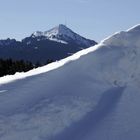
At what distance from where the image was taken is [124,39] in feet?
42.5

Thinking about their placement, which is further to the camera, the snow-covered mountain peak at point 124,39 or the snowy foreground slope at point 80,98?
the snow-covered mountain peak at point 124,39

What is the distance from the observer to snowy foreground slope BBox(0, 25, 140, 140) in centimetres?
1003

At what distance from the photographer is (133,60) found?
1233cm

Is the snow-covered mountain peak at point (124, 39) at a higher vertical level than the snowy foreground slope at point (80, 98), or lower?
higher

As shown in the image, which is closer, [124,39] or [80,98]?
[80,98]

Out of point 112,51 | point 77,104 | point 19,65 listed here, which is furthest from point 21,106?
point 19,65

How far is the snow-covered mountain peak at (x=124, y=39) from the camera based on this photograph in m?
12.9

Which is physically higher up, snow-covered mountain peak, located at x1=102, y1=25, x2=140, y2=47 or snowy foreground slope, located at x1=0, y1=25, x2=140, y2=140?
snow-covered mountain peak, located at x1=102, y1=25, x2=140, y2=47

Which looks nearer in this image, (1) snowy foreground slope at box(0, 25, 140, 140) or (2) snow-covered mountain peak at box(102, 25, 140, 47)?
(1) snowy foreground slope at box(0, 25, 140, 140)

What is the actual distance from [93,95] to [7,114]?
2.29m

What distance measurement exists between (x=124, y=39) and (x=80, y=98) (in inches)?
108

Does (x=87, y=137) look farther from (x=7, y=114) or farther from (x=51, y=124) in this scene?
(x=7, y=114)

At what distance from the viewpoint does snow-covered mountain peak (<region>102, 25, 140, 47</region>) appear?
507 inches

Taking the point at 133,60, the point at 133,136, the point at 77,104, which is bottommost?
the point at 133,136
